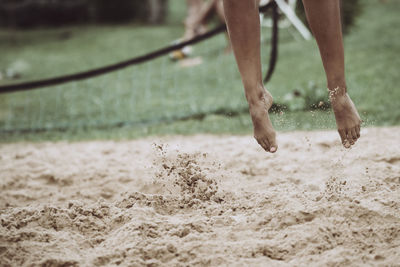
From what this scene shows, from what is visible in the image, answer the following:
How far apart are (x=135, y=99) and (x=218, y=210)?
3.44 meters

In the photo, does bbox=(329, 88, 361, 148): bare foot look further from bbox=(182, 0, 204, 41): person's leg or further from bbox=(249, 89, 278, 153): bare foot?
bbox=(182, 0, 204, 41): person's leg

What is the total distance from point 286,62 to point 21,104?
3147 mm

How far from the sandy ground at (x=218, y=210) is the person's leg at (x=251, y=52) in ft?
0.98

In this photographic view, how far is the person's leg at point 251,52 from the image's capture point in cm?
192

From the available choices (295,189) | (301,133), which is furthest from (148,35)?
(295,189)

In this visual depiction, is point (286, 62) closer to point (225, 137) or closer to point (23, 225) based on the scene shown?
point (225, 137)

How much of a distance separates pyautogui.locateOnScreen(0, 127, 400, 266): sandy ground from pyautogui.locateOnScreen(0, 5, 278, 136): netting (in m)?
1.48

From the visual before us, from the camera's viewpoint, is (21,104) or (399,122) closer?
(399,122)

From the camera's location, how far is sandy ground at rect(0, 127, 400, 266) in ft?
5.16

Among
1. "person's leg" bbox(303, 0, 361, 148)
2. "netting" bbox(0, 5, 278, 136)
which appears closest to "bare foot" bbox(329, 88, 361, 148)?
"person's leg" bbox(303, 0, 361, 148)

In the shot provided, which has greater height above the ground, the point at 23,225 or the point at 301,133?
the point at 23,225

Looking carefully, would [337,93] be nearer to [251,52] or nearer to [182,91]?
[251,52]

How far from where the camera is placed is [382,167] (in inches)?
91.7

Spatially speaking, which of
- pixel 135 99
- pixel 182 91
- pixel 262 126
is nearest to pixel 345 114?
pixel 262 126
